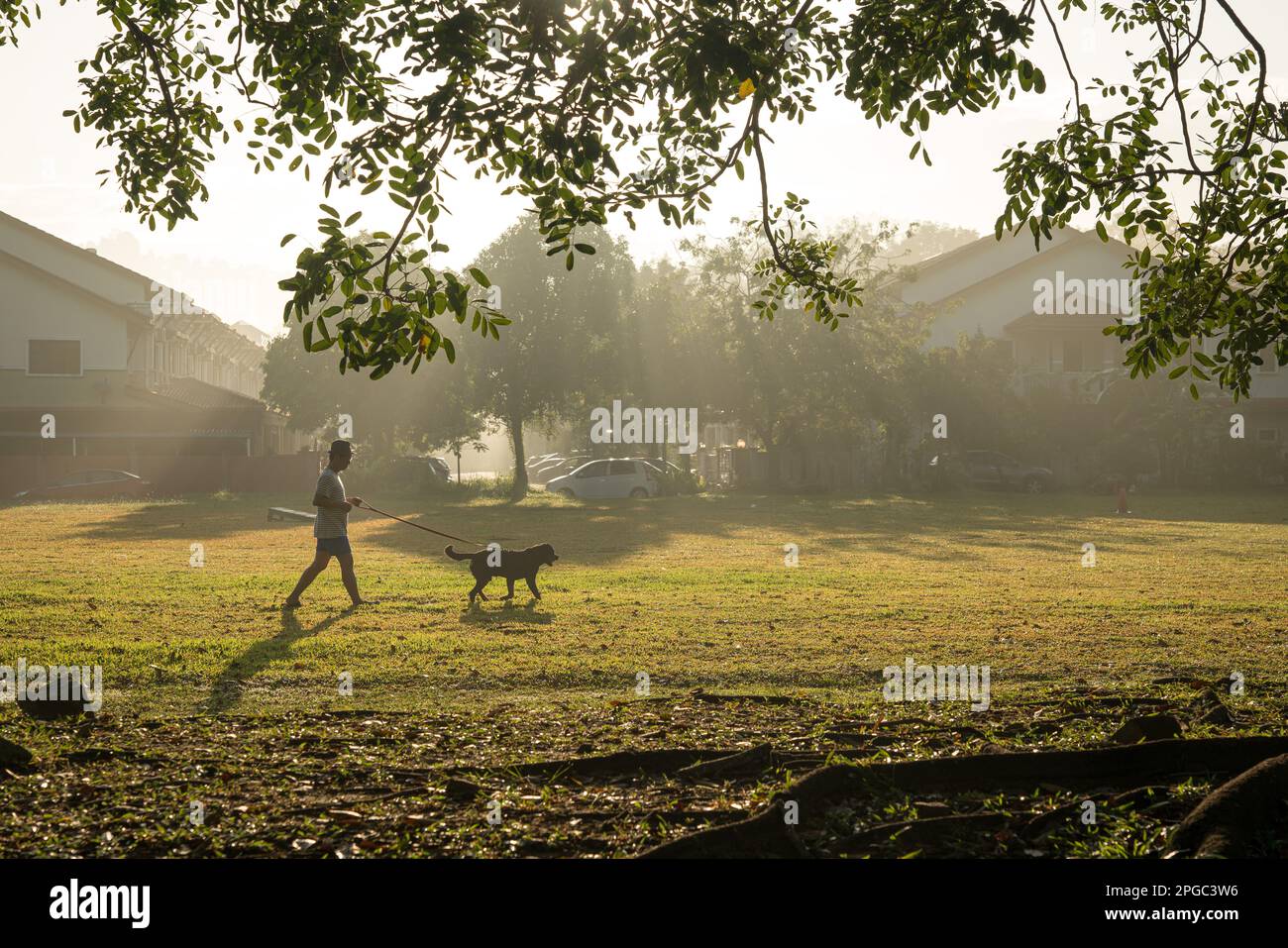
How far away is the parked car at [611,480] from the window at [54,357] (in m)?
18.9

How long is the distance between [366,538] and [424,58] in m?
19.4

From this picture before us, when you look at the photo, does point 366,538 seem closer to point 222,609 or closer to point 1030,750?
point 222,609

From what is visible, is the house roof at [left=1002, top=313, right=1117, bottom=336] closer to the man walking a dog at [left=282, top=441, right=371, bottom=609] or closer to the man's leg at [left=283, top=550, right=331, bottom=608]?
the man walking a dog at [left=282, top=441, right=371, bottom=609]

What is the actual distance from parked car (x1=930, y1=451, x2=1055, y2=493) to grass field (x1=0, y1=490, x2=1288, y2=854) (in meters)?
17.9

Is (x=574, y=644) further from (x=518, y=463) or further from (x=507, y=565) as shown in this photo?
(x=518, y=463)

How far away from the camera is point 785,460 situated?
46.6m

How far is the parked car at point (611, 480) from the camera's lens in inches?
1666

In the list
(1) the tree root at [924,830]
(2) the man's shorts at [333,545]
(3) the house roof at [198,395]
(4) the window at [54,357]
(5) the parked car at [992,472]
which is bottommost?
(1) the tree root at [924,830]

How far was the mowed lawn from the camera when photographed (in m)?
9.58

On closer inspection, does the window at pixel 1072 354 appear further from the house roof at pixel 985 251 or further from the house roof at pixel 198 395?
the house roof at pixel 198 395

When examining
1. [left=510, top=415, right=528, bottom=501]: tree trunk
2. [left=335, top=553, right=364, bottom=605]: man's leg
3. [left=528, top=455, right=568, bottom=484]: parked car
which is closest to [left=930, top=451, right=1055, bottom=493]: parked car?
[left=510, top=415, right=528, bottom=501]: tree trunk

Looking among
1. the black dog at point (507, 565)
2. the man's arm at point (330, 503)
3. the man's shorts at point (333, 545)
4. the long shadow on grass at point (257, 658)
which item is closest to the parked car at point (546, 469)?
the black dog at point (507, 565)

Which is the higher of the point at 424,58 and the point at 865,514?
the point at 424,58
